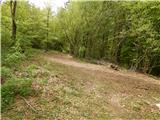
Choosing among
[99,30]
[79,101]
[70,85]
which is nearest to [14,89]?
[79,101]

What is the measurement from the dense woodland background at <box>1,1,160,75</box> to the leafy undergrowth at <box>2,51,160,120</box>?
7.73 metres

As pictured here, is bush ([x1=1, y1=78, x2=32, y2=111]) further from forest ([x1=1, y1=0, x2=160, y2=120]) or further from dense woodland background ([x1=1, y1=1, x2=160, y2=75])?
dense woodland background ([x1=1, y1=1, x2=160, y2=75])

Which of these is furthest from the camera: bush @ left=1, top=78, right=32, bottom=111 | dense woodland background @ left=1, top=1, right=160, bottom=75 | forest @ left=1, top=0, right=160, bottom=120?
dense woodland background @ left=1, top=1, right=160, bottom=75

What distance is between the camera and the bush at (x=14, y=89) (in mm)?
7758

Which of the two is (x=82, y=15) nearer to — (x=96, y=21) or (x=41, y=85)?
(x=96, y=21)

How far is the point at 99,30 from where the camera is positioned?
2794 cm

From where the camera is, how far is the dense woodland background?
1956 cm

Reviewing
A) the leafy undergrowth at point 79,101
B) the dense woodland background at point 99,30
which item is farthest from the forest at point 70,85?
the dense woodland background at point 99,30

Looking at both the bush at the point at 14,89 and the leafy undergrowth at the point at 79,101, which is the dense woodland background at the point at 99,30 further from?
the bush at the point at 14,89

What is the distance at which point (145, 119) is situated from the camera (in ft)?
25.2

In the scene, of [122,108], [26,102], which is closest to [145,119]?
[122,108]

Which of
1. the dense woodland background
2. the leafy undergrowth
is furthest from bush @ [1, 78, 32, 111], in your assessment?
the dense woodland background

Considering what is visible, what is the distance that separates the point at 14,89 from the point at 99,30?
20.7 m

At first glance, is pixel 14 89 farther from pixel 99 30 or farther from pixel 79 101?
pixel 99 30
